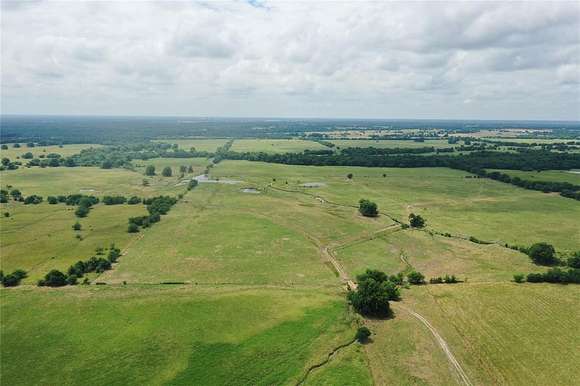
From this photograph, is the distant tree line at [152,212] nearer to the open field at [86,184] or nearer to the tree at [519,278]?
the open field at [86,184]

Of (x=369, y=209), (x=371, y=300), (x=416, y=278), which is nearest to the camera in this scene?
(x=371, y=300)

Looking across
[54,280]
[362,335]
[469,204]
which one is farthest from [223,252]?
[469,204]

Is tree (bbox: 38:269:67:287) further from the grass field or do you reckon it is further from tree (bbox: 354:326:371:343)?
tree (bbox: 354:326:371:343)

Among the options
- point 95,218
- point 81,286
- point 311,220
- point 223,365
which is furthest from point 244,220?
point 223,365

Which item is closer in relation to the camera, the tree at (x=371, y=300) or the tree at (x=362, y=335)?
the tree at (x=362, y=335)

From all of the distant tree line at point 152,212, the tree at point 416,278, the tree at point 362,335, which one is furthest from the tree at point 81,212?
the tree at point 362,335

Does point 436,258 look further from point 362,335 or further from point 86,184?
point 86,184
